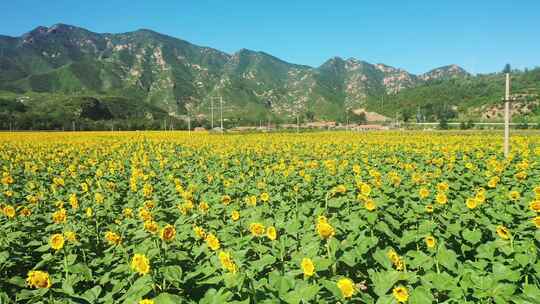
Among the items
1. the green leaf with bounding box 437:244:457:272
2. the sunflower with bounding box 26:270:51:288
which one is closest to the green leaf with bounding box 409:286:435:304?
the green leaf with bounding box 437:244:457:272

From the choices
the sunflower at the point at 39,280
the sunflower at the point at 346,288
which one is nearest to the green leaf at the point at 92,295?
the sunflower at the point at 39,280

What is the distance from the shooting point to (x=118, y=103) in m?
153

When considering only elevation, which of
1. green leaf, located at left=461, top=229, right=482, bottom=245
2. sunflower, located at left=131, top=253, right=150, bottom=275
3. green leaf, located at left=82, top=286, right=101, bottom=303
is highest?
sunflower, located at left=131, top=253, right=150, bottom=275

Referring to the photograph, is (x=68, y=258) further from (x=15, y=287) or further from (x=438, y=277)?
(x=438, y=277)

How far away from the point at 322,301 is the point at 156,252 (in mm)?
1402

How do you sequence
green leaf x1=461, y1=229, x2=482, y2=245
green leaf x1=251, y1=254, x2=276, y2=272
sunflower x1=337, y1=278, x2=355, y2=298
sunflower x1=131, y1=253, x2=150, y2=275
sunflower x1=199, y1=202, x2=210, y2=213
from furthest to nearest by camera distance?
sunflower x1=199, y1=202, x2=210, y2=213 < green leaf x1=461, y1=229, x2=482, y2=245 < green leaf x1=251, y1=254, x2=276, y2=272 < sunflower x1=131, y1=253, x2=150, y2=275 < sunflower x1=337, y1=278, x2=355, y2=298

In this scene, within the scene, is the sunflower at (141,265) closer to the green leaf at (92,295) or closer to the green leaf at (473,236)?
the green leaf at (92,295)

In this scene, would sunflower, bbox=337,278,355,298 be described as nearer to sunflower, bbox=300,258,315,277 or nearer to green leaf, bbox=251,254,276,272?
sunflower, bbox=300,258,315,277

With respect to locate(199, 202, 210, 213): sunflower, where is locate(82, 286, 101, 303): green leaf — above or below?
below

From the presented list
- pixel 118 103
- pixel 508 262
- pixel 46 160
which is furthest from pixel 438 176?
pixel 118 103

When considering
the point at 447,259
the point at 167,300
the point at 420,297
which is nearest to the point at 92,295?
the point at 167,300

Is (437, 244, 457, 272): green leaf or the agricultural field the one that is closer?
the agricultural field

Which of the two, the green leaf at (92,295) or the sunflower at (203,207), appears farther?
the sunflower at (203,207)

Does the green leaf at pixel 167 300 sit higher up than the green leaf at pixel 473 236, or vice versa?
the green leaf at pixel 167 300
